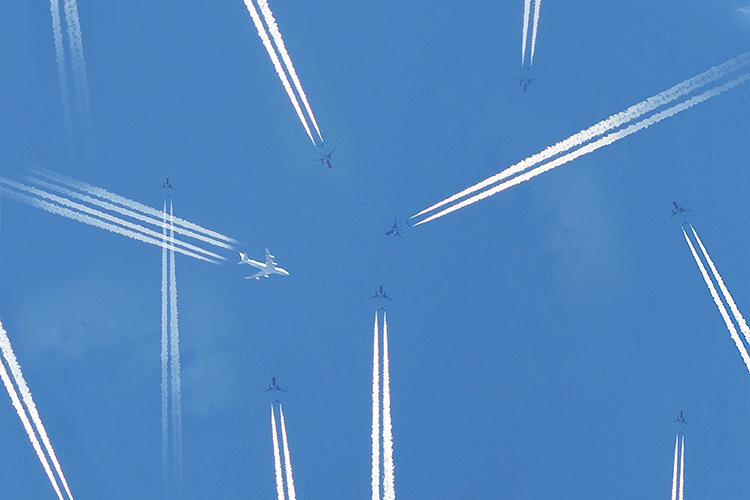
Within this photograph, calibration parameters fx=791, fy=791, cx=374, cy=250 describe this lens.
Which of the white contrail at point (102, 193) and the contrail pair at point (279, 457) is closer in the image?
the white contrail at point (102, 193)

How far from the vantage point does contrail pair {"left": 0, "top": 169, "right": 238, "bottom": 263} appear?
42.1 m

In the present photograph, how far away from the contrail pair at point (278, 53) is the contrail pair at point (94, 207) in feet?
29.1

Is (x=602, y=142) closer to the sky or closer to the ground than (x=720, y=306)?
closer to the sky

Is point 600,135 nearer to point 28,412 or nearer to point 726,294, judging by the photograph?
point 726,294

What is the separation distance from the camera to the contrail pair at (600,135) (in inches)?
1716

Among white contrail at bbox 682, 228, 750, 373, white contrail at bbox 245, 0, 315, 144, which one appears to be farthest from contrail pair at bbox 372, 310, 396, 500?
white contrail at bbox 682, 228, 750, 373

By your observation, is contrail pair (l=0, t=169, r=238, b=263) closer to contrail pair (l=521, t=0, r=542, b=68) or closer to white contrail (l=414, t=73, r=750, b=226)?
white contrail (l=414, t=73, r=750, b=226)

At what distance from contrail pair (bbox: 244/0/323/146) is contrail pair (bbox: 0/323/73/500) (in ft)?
64.3

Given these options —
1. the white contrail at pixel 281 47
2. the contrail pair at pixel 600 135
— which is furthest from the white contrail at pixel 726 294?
the white contrail at pixel 281 47

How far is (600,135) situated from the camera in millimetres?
44031

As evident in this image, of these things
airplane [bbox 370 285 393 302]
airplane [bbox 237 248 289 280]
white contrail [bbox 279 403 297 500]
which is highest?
airplane [bbox 237 248 289 280]

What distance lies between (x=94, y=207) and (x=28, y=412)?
36.8ft

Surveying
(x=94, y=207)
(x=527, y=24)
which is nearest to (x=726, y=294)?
(x=527, y=24)

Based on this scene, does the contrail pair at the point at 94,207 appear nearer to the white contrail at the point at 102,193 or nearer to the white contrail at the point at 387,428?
the white contrail at the point at 102,193
